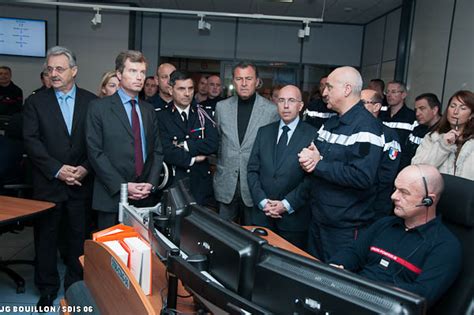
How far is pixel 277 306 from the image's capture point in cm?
101

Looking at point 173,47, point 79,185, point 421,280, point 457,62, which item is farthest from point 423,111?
point 173,47

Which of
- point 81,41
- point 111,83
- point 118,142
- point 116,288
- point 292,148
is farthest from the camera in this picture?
point 81,41

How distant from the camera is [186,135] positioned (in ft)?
9.82

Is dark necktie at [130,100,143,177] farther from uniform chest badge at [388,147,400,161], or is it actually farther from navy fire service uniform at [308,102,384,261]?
uniform chest badge at [388,147,400,161]

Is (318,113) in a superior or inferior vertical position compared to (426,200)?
superior

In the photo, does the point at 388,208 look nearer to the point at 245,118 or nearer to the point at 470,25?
the point at 245,118

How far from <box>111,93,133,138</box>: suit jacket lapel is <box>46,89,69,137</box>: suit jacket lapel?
1.24 feet

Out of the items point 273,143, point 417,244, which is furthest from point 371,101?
point 417,244

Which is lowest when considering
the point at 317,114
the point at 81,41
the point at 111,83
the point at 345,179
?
the point at 345,179

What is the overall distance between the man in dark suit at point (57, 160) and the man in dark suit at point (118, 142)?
23cm

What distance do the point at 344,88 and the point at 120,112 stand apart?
1385 millimetres

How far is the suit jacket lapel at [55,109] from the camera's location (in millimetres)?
2654

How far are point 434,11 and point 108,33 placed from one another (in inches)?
221

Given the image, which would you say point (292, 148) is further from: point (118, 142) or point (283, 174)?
point (118, 142)
